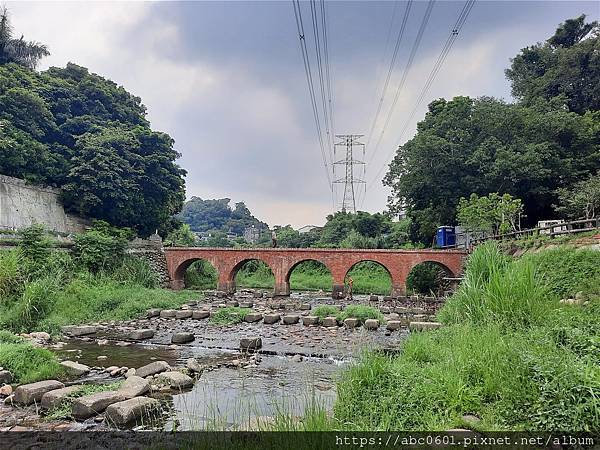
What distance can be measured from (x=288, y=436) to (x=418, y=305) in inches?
824

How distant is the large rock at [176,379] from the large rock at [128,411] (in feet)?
4.17

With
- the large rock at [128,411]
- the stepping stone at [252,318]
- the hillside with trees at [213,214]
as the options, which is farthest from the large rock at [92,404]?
the hillside with trees at [213,214]

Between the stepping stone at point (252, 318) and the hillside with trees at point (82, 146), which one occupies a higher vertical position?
the hillside with trees at point (82, 146)

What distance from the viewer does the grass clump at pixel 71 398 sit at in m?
6.34

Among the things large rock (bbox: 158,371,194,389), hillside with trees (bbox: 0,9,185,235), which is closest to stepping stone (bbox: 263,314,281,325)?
large rock (bbox: 158,371,194,389)

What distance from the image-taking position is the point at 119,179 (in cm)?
3022

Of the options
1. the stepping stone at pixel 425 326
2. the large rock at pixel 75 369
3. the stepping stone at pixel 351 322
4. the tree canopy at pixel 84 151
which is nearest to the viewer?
the large rock at pixel 75 369

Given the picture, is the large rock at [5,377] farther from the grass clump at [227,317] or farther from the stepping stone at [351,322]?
A: the stepping stone at [351,322]

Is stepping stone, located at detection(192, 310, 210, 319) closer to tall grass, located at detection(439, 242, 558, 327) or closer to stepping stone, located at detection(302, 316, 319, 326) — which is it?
stepping stone, located at detection(302, 316, 319, 326)

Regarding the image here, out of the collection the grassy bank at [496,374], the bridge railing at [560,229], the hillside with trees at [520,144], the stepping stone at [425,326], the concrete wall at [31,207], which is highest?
the hillside with trees at [520,144]

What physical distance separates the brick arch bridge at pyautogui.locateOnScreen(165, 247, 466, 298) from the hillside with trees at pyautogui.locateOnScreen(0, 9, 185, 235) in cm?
525

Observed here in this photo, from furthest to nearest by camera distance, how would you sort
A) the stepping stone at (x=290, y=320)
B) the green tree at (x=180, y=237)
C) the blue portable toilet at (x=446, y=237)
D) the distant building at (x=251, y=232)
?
the distant building at (x=251, y=232) → the green tree at (x=180, y=237) → the blue portable toilet at (x=446, y=237) → the stepping stone at (x=290, y=320)

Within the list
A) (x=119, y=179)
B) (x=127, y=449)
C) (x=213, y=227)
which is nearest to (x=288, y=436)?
(x=127, y=449)

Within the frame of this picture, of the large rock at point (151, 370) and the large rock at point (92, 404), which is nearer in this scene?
the large rock at point (92, 404)
